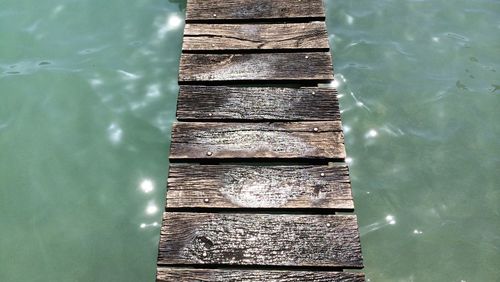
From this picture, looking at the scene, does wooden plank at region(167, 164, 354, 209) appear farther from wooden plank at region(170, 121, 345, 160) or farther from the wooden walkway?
wooden plank at region(170, 121, 345, 160)

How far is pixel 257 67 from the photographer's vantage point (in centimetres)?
403

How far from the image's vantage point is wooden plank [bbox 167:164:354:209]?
3246 millimetres

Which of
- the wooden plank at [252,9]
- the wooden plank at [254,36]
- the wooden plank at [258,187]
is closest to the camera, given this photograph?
the wooden plank at [258,187]

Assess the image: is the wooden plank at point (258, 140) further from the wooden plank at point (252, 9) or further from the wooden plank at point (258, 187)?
the wooden plank at point (252, 9)

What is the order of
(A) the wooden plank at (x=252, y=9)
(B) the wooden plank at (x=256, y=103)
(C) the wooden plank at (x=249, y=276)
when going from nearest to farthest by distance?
1. (C) the wooden plank at (x=249, y=276)
2. (B) the wooden plank at (x=256, y=103)
3. (A) the wooden plank at (x=252, y=9)

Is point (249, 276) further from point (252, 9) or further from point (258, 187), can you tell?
point (252, 9)

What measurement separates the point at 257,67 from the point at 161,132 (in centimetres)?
111

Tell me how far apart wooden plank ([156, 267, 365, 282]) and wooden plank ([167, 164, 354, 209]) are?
0.47m

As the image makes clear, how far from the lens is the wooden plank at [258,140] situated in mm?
3473

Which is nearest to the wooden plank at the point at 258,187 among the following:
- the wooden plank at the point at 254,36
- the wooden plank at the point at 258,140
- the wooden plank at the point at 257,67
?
the wooden plank at the point at 258,140

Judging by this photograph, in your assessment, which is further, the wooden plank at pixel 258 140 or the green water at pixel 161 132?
the green water at pixel 161 132

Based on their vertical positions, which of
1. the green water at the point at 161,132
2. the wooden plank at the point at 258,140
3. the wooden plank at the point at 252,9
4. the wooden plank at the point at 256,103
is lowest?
the green water at the point at 161,132

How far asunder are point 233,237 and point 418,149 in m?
2.10

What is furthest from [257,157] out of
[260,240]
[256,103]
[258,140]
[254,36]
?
[254,36]
